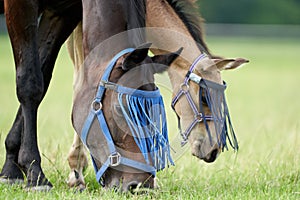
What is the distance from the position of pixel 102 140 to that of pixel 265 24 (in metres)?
38.2

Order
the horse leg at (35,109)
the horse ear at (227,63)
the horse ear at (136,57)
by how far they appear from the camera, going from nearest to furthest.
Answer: the horse ear at (136,57), the horse leg at (35,109), the horse ear at (227,63)

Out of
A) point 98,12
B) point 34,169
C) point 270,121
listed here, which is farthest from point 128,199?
point 270,121

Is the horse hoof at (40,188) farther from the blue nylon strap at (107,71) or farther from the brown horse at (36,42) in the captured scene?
the blue nylon strap at (107,71)

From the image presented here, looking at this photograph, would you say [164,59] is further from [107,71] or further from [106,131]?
[106,131]

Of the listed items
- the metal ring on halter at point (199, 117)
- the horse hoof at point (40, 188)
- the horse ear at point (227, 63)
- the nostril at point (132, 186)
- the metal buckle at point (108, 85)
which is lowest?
the horse hoof at point (40, 188)

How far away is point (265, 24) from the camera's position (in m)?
41.0

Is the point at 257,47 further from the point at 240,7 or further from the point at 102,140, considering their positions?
the point at 102,140

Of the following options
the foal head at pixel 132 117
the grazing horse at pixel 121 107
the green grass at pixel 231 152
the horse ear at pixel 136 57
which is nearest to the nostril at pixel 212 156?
the green grass at pixel 231 152

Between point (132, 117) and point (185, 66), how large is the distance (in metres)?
1.43

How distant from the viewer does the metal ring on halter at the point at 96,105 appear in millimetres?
3785

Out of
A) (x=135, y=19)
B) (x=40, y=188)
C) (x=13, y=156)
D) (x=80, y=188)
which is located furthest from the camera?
(x=13, y=156)

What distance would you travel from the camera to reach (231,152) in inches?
257

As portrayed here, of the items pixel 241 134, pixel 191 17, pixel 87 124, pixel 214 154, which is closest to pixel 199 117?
pixel 214 154

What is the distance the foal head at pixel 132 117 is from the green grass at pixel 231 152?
0.42 feet
